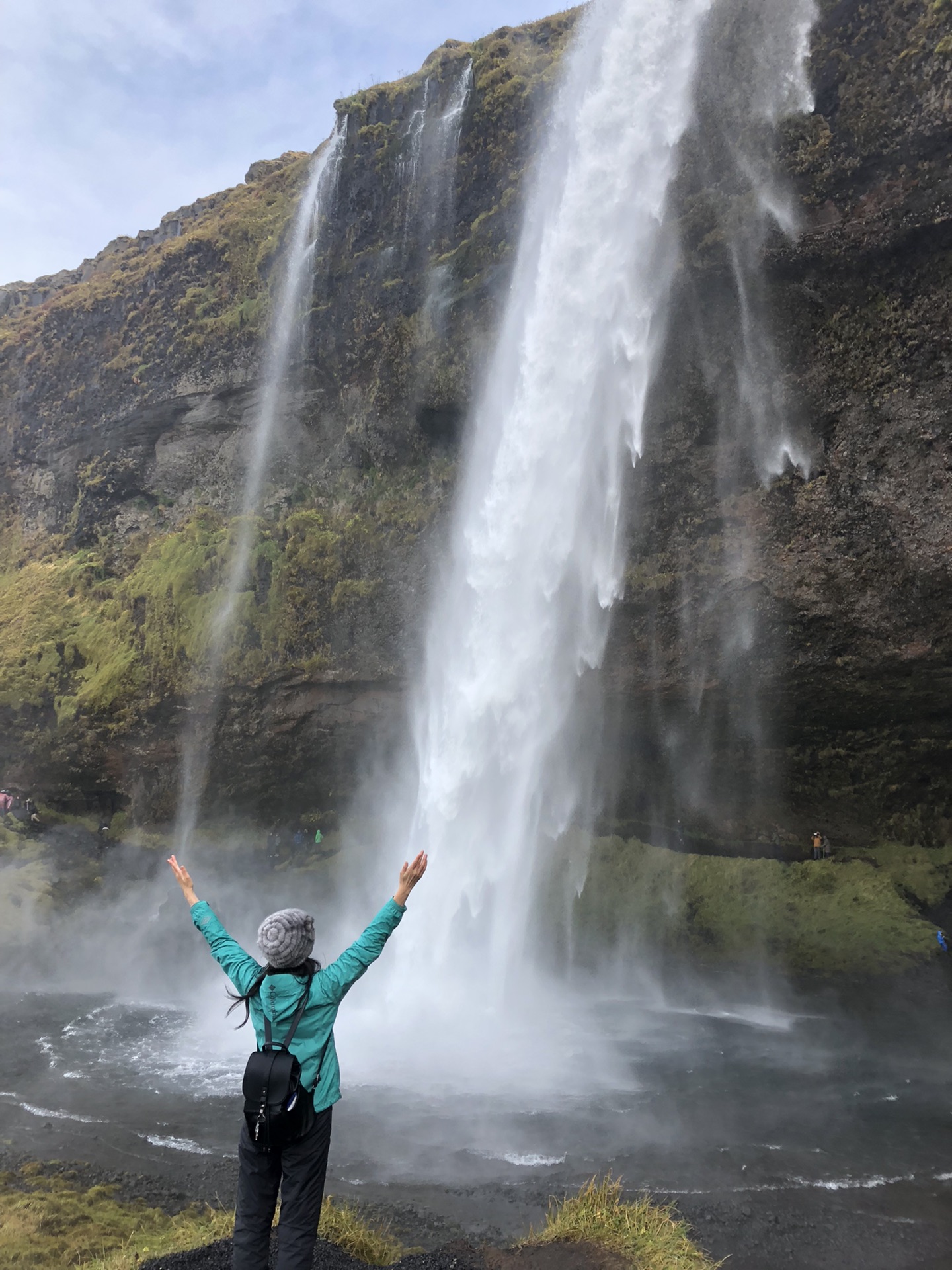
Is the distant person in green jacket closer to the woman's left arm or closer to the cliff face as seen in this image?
the woman's left arm

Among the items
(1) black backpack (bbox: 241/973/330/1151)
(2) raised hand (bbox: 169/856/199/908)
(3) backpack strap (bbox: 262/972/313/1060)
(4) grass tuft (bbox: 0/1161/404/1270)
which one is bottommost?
(4) grass tuft (bbox: 0/1161/404/1270)

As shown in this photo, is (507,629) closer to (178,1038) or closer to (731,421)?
(731,421)

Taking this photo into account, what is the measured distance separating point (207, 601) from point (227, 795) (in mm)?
5838

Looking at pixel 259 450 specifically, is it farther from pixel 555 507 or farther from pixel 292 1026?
pixel 292 1026

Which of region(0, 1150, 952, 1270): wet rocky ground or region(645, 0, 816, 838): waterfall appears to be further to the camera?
region(645, 0, 816, 838): waterfall

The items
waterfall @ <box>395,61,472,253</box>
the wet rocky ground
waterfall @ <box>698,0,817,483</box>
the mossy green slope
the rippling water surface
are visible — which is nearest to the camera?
the wet rocky ground

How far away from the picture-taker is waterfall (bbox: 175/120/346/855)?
947 inches

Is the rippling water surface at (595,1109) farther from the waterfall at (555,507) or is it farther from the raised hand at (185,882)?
the raised hand at (185,882)

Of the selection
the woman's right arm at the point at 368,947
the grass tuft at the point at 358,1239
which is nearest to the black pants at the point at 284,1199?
the woman's right arm at the point at 368,947

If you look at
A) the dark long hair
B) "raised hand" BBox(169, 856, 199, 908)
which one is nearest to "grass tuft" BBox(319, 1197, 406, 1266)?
"raised hand" BBox(169, 856, 199, 908)

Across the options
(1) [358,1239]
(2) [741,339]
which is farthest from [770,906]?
(1) [358,1239]

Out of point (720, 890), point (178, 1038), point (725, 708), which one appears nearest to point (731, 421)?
point (725, 708)

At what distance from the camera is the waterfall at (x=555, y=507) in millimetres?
18375

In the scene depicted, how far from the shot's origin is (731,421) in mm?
19312
